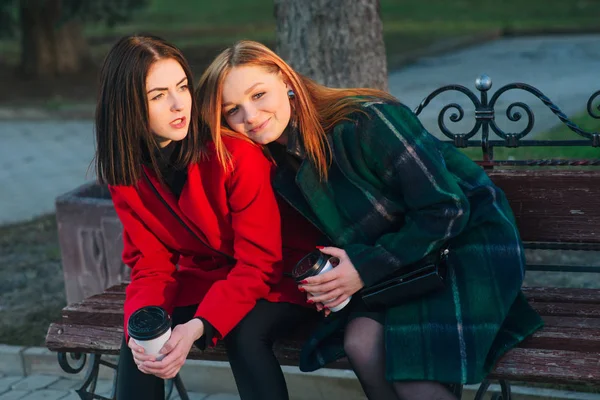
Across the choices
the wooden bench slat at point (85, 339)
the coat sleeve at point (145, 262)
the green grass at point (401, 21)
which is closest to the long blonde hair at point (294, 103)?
the coat sleeve at point (145, 262)

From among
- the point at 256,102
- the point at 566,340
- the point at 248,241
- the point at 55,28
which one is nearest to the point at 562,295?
the point at 566,340

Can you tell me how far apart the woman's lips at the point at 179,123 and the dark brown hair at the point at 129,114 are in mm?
47

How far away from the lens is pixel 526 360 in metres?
3.06

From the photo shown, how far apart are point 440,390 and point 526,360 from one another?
307mm

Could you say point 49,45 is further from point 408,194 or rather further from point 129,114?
point 408,194

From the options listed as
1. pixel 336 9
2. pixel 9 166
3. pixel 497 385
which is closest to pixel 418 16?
pixel 9 166

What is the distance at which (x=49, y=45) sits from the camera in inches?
638

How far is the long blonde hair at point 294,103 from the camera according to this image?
10.6ft

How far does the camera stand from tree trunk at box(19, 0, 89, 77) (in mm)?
15633

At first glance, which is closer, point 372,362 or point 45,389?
point 372,362

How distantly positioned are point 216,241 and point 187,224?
0.37 ft

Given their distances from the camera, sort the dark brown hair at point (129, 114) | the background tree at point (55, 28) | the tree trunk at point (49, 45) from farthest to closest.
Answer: the tree trunk at point (49, 45), the background tree at point (55, 28), the dark brown hair at point (129, 114)

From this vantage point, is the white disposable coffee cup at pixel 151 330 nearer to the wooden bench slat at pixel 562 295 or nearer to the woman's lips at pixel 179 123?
the woman's lips at pixel 179 123

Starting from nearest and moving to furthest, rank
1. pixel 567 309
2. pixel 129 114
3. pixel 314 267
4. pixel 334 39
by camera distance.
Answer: pixel 314 267 → pixel 129 114 → pixel 567 309 → pixel 334 39
